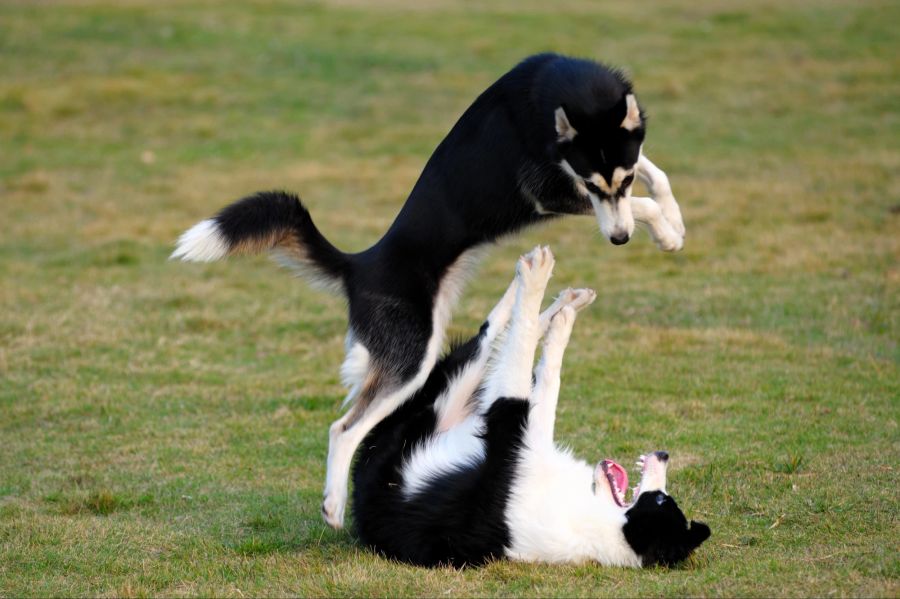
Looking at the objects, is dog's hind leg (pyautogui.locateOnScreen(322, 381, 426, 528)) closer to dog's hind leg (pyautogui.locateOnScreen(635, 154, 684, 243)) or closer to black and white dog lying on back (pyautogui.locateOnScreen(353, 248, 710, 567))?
black and white dog lying on back (pyautogui.locateOnScreen(353, 248, 710, 567))

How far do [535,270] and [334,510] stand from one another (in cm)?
149

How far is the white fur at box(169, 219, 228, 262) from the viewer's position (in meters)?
5.54

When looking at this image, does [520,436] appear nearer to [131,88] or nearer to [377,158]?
[377,158]

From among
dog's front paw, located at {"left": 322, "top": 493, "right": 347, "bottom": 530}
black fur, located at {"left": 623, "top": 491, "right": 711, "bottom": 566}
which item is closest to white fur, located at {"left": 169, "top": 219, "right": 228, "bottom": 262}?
dog's front paw, located at {"left": 322, "top": 493, "right": 347, "bottom": 530}

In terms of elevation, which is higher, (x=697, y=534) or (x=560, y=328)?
(x=560, y=328)

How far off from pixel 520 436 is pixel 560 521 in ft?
1.40

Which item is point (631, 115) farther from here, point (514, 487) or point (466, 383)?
point (514, 487)

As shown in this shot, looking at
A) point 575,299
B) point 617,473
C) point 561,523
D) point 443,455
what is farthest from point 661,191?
point 561,523

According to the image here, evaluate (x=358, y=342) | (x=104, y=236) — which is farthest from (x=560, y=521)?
(x=104, y=236)

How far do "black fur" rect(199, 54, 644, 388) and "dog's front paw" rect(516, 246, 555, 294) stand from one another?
1.52 feet

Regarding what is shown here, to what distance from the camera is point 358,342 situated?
5773 mm

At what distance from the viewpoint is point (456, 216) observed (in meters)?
5.83

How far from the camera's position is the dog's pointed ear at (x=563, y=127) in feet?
17.7

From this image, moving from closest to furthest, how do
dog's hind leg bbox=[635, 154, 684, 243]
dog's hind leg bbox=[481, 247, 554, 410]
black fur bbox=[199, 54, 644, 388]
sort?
dog's hind leg bbox=[481, 247, 554, 410] → black fur bbox=[199, 54, 644, 388] → dog's hind leg bbox=[635, 154, 684, 243]
